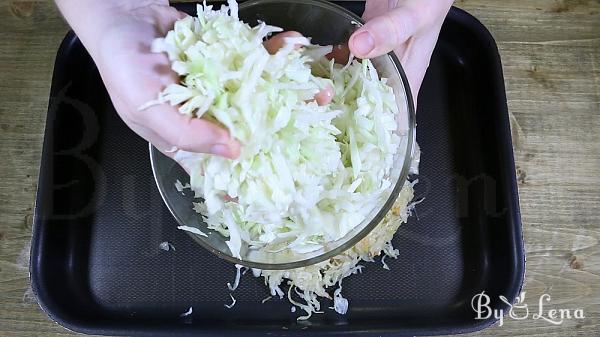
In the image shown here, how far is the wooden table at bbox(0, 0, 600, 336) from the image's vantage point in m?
1.13

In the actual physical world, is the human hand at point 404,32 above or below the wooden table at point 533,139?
above

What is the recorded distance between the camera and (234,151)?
0.78m

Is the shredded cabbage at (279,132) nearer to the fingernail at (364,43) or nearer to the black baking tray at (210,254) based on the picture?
the fingernail at (364,43)

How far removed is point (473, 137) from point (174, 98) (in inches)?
25.4

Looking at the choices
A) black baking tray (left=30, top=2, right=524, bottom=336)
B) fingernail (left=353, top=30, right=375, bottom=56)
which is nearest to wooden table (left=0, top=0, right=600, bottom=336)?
black baking tray (left=30, top=2, right=524, bottom=336)

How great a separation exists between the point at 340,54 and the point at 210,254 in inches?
16.8

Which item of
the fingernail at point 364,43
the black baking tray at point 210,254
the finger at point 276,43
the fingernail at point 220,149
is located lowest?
the black baking tray at point 210,254

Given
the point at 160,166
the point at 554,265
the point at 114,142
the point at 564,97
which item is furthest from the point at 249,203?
the point at 564,97

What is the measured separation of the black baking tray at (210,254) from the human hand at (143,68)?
0.89ft

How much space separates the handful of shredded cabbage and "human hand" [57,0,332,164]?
0.06ft

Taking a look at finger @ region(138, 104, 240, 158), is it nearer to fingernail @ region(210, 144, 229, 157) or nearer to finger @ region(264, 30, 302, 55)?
fingernail @ region(210, 144, 229, 157)

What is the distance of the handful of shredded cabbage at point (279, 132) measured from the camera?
2.56 feet

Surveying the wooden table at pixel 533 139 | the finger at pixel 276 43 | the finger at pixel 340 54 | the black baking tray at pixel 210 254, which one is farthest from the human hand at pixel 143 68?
the wooden table at pixel 533 139

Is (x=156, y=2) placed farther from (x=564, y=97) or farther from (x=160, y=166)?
(x=564, y=97)
